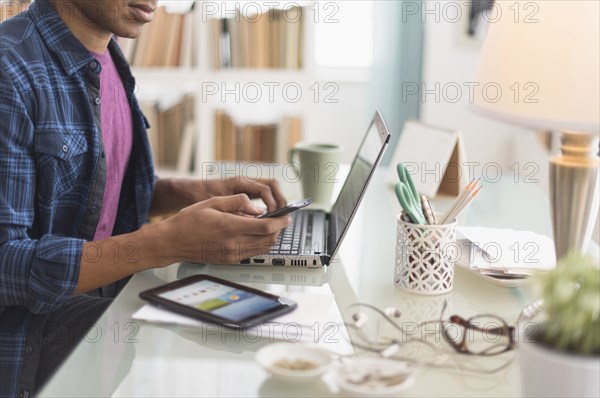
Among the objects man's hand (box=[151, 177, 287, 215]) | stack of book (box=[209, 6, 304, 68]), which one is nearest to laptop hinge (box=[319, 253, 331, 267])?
man's hand (box=[151, 177, 287, 215])

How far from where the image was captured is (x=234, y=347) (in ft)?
3.10

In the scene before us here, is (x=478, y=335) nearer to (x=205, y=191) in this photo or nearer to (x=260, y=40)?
(x=205, y=191)

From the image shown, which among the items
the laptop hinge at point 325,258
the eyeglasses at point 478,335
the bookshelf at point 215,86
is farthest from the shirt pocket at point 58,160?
the bookshelf at point 215,86

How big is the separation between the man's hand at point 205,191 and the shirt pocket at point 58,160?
31 cm

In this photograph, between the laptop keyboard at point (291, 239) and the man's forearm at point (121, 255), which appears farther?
the laptop keyboard at point (291, 239)

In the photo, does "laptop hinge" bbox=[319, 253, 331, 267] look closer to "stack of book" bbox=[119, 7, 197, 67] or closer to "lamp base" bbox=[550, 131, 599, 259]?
"lamp base" bbox=[550, 131, 599, 259]

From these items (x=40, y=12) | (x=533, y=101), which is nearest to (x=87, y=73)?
Answer: (x=40, y=12)

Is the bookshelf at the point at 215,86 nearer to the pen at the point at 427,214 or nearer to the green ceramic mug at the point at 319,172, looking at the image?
the green ceramic mug at the point at 319,172

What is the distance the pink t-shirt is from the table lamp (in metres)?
0.81

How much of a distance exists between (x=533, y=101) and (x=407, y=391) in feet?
1.18

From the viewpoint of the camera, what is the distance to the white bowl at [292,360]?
2.73ft

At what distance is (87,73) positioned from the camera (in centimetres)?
142

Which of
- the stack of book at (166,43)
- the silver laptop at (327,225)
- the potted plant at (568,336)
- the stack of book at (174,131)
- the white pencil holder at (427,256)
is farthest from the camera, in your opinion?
the stack of book at (174,131)

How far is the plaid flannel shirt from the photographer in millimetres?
1155
